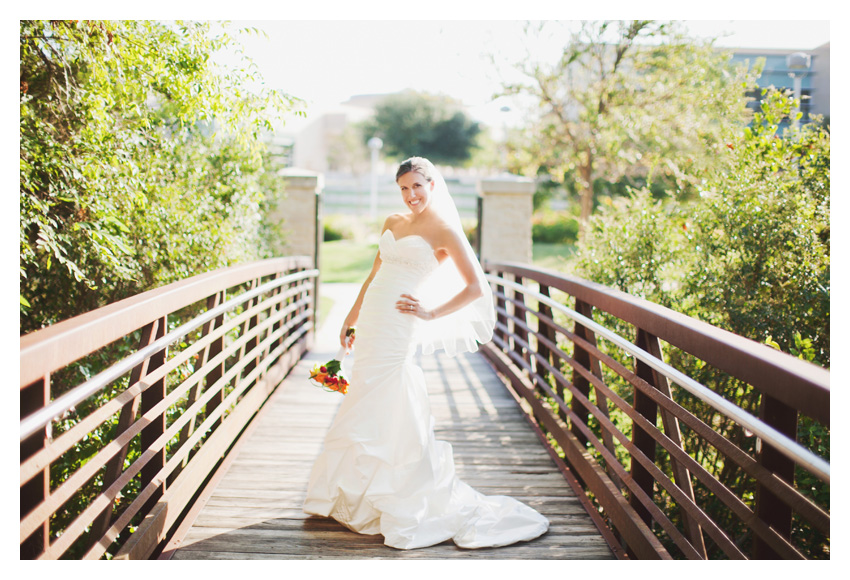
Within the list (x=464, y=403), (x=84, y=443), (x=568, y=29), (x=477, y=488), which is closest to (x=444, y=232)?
(x=477, y=488)

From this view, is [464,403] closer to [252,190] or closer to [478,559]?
[478,559]

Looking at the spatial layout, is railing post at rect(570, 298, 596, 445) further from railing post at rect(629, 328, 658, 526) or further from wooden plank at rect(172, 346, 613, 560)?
railing post at rect(629, 328, 658, 526)

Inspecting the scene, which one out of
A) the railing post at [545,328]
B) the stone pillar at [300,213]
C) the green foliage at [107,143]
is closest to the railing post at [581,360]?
the railing post at [545,328]

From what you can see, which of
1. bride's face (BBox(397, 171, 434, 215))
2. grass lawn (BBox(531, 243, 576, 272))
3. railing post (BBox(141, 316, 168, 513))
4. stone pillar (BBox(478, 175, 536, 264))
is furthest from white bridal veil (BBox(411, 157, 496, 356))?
grass lawn (BBox(531, 243, 576, 272))

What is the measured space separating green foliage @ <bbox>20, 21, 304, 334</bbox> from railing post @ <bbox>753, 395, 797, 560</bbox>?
3495 millimetres

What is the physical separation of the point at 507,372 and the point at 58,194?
3665 millimetres

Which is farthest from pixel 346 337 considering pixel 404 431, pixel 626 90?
pixel 626 90

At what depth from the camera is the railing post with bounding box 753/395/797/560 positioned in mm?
1861

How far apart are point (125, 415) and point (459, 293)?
5.02 feet

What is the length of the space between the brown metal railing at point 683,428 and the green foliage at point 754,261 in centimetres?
5

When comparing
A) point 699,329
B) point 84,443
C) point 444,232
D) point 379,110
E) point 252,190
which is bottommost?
point 84,443

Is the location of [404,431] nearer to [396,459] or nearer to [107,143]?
[396,459]

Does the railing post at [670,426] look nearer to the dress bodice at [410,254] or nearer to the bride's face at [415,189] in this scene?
the dress bodice at [410,254]

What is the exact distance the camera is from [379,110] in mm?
38750
